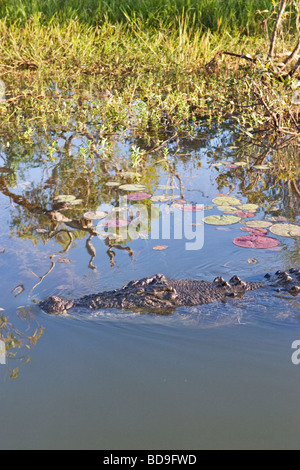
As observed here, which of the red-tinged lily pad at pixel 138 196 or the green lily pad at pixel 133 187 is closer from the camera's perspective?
the red-tinged lily pad at pixel 138 196

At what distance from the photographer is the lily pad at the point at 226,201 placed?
13.7 ft

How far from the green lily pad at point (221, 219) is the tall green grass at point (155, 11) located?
7.07 m

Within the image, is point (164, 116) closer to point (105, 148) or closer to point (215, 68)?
point (105, 148)

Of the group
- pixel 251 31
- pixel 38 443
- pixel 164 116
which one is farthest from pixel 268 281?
pixel 251 31

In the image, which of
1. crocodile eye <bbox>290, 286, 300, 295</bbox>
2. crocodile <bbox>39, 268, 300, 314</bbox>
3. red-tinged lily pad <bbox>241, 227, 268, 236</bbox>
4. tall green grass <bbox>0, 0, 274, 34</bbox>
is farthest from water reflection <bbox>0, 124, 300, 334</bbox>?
tall green grass <bbox>0, 0, 274, 34</bbox>

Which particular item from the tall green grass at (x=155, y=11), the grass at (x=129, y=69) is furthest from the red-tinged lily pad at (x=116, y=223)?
the tall green grass at (x=155, y=11)

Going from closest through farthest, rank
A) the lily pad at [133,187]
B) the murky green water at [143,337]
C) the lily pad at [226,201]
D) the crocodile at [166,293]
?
the murky green water at [143,337] → the crocodile at [166,293] → the lily pad at [226,201] → the lily pad at [133,187]

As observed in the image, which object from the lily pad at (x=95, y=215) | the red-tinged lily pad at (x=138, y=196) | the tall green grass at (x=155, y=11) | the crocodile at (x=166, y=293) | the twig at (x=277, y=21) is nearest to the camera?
the crocodile at (x=166, y=293)

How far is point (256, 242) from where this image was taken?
350 centimetres

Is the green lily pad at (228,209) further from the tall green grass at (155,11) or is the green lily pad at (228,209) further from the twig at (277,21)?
the tall green grass at (155,11)

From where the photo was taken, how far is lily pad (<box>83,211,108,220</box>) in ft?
12.8

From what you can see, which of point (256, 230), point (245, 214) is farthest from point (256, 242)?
point (245, 214)

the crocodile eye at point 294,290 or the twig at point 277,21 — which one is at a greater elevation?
the twig at point 277,21

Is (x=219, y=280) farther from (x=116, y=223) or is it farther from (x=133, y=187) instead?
(x=133, y=187)
